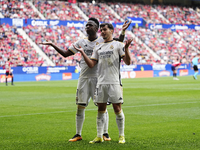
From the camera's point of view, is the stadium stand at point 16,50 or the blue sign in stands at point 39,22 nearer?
the stadium stand at point 16,50

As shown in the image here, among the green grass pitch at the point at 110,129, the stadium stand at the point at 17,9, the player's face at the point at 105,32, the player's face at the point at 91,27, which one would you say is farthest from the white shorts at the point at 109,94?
the stadium stand at the point at 17,9

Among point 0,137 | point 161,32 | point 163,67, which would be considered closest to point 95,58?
point 0,137

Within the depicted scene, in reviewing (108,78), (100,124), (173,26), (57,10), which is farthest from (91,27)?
(173,26)

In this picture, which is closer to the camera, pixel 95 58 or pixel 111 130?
pixel 95 58

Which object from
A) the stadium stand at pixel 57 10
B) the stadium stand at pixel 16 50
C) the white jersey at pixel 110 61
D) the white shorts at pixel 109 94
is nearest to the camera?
the white shorts at pixel 109 94

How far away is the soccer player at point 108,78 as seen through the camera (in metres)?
6.40

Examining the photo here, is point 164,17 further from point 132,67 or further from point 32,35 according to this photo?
point 32,35

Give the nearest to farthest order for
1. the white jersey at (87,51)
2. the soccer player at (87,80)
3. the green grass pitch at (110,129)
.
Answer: the green grass pitch at (110,129), the soccer player at (87,80), the white jersey at (87,51)

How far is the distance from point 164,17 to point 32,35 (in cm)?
2714

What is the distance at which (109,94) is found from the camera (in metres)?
6.38

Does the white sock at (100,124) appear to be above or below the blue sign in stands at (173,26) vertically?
below

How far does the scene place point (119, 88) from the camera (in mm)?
6434

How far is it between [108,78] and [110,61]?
32 centimetres

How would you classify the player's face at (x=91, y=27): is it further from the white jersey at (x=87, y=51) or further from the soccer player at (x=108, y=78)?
the soccer player at (x=108, y=78)
